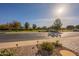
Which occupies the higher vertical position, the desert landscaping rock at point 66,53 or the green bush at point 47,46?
the green bush at point 47,46

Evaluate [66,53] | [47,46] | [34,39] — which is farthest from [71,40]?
[34,39]

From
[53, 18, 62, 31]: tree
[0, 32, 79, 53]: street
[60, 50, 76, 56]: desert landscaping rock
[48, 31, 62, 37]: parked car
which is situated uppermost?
[53, 18, 62, 31]: tree

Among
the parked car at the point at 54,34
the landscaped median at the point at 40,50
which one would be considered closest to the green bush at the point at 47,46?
the landscaped median at the point at 40,50

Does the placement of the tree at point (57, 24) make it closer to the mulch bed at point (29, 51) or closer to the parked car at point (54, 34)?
the parked car at point (54, 34)

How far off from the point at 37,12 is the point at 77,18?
44cm

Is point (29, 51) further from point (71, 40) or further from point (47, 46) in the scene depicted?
point (71, 40)

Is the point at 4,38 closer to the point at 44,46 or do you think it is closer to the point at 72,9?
the point at 44,46

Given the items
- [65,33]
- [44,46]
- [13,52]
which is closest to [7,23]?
[13,52]

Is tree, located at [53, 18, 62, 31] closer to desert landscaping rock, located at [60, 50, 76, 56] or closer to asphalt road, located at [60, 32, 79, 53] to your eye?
asphalt road, located at [60, 32, 79, 53]

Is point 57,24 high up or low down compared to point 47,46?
up

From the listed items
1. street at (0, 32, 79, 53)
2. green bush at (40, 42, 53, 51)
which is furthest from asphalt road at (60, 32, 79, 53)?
green bush at (40, 42, 53, 51)

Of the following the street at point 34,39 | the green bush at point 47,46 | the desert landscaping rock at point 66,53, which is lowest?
the desert landscaping rock at point 66,53

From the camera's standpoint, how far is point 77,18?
8.17 ft

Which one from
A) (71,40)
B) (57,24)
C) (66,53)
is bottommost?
(66,53)
